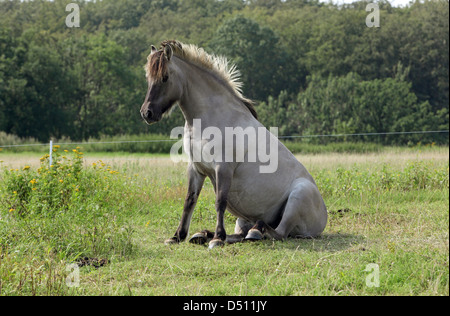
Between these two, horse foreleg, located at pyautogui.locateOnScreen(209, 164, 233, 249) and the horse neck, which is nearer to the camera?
horse foreleg, located at pyautogui.locateOnScreen(209, 164, 233, 249)

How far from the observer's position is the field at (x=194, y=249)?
425cm

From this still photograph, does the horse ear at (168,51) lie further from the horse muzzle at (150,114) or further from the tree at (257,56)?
the tree at (257,56)

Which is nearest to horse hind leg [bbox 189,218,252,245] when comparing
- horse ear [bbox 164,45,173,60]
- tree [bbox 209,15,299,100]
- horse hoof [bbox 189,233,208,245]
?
horse hoof [bbox 189,233,208,245]

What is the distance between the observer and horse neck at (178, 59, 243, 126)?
20.6 ft

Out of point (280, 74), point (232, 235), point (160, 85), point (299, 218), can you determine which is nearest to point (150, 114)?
point (160, 85)

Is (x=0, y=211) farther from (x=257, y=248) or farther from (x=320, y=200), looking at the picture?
(x=320, y=200)

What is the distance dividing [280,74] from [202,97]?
44.6 m

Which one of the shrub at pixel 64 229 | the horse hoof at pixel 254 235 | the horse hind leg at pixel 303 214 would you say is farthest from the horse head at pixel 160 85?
the horse hind leg at pixel 303 214

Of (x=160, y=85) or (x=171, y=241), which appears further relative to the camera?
(x=171, y=241)

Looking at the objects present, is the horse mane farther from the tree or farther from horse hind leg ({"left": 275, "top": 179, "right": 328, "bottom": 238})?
the tree

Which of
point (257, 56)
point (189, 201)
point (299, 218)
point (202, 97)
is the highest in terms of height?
point (257, 56)

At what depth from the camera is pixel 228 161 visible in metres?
6.16

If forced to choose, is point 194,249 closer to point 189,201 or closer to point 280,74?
point 189,201

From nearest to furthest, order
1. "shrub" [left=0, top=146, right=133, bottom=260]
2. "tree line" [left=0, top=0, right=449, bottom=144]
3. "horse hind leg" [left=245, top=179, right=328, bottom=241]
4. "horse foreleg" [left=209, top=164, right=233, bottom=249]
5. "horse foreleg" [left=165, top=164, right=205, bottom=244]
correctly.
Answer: "shrub" [left=0, top=146, right=133, bottom=260], "horse foreleg" [left=209, top=164, right=233, bottom=249], "horse hind leg" [left=245, top=179, right=328, bottom=241], "horse foreleg" [left=165, top=164, right=205, bottom=244], "tree line" [left=0, top=0, right=449, bottom=144]
